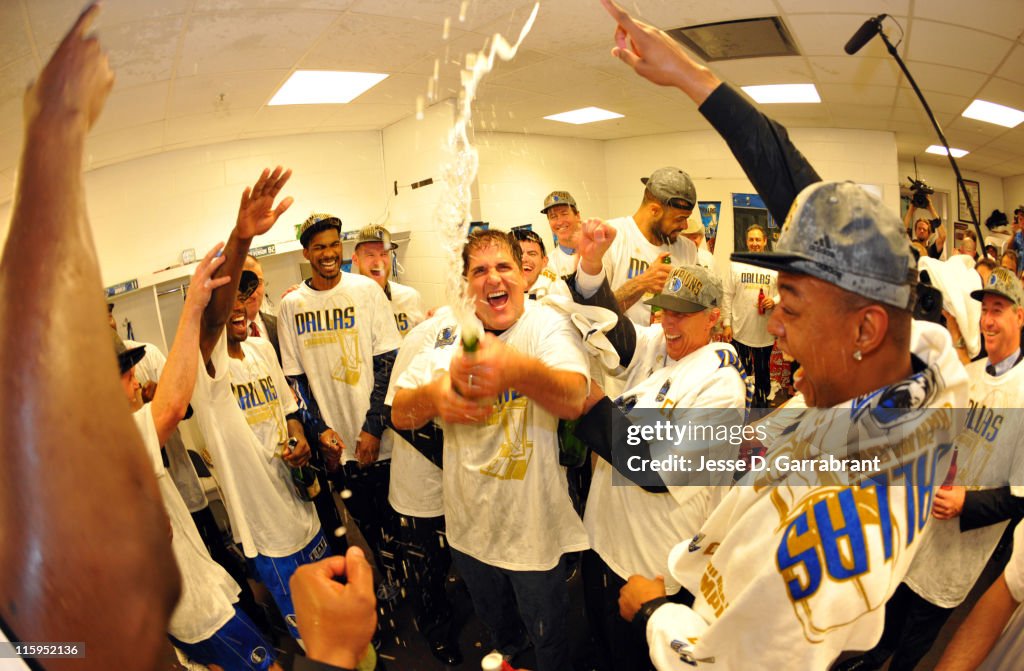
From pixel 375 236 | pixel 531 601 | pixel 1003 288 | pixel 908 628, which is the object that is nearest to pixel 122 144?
pixel 375 236

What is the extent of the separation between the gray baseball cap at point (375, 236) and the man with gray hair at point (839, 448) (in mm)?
891

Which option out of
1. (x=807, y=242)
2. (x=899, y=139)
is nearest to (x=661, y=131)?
(x=899, y=139)

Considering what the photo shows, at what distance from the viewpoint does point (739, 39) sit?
132 cm

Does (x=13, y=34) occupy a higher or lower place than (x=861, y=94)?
lower

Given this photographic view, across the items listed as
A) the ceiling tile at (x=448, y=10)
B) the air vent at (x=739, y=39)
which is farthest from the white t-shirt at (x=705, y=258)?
the ceiling tile at (x=448, y=10)

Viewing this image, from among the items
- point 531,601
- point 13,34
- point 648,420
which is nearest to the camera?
point 13,34

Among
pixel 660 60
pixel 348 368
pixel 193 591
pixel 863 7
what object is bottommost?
pixel 193 591

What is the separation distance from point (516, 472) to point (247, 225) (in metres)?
0.84

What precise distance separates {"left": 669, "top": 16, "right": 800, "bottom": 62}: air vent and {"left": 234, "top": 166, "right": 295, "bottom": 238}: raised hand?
1.20 metres

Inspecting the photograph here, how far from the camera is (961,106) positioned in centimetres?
140

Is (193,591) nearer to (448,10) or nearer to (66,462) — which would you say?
(66,462)

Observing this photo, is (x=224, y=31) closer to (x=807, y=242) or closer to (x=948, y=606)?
(x=807, y=242)

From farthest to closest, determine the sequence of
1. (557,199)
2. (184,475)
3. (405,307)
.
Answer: (557,199) → (405,307) → (184,475)

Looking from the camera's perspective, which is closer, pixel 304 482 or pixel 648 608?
pixel 648 608
